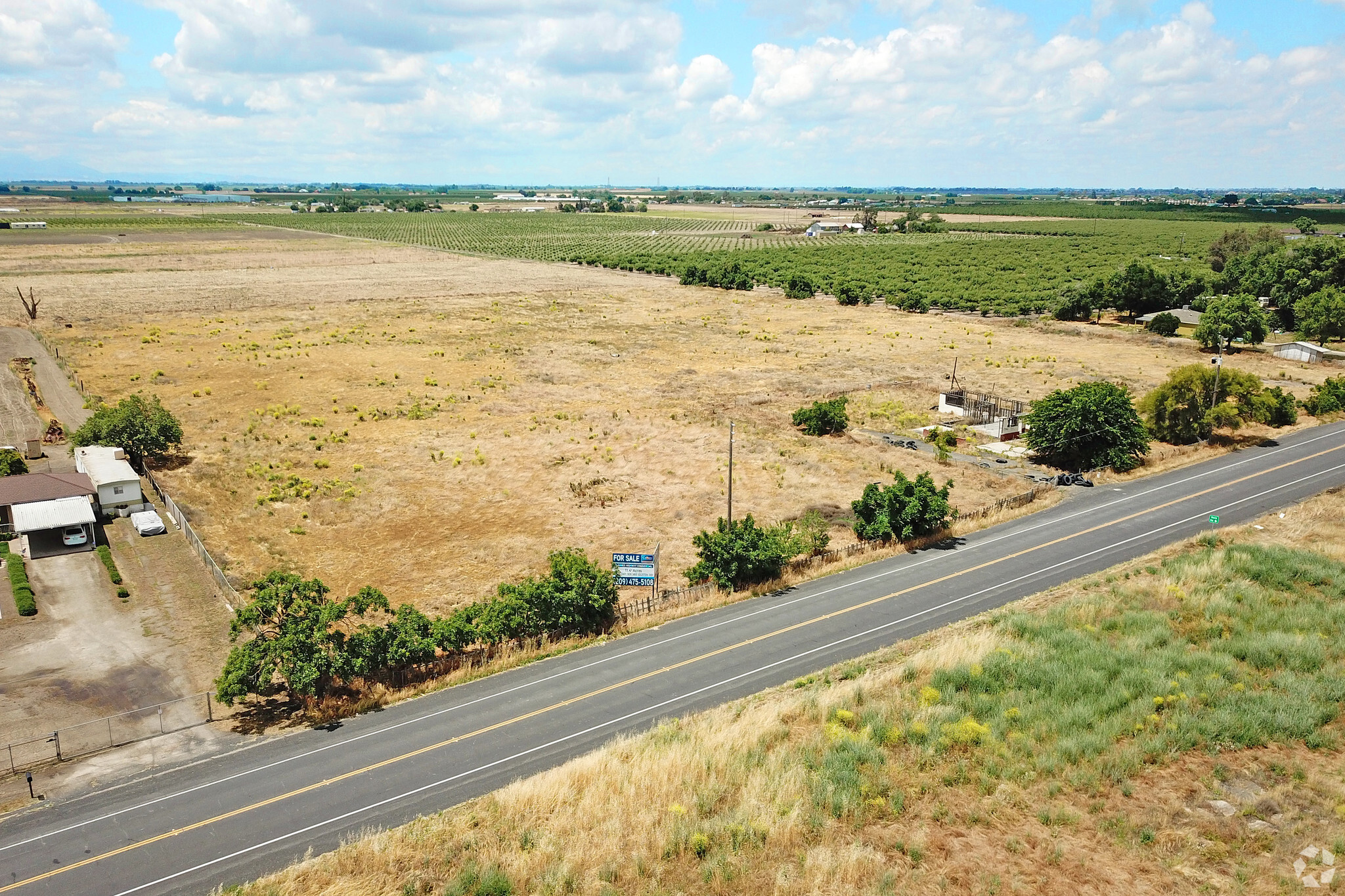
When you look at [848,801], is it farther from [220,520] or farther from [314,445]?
[314,445]

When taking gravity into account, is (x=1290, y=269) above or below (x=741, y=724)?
above

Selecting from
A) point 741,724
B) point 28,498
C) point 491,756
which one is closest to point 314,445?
point 28,498

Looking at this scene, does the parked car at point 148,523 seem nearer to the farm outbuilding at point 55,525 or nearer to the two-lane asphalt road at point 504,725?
the farm outbuilding at point 55,525

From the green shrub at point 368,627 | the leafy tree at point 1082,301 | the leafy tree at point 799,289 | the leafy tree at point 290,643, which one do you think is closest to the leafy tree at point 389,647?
the green shrub at point 368,627

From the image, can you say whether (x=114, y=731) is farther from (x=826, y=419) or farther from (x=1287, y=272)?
(x=1287, y=272)

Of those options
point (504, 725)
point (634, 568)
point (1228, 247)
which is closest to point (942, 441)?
point (634, 568)

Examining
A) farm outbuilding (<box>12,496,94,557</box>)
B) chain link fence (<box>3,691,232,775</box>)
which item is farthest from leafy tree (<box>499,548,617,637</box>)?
farm outbuilding (<box>12,496,94,557</box>)

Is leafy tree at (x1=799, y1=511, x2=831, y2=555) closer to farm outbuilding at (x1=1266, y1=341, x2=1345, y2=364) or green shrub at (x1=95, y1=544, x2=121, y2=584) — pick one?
green shrub at (x1=95, y1=544, x2=121, y2=584)

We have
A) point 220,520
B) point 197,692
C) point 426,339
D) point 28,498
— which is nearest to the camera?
point 197,692
